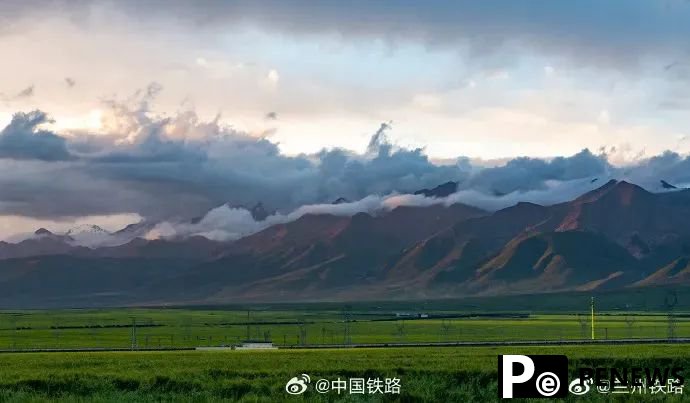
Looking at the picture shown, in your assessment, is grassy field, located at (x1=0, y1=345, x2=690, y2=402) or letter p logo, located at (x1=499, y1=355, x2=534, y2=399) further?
grassy field, located at (x1=0, y1=345, x2=690, y2=402)

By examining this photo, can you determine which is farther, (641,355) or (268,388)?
(641,355)

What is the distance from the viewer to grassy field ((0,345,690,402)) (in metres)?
65.9

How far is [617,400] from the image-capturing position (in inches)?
2431

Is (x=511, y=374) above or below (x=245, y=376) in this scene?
above

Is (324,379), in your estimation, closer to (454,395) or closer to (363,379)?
(363,379)

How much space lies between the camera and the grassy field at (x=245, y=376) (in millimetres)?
65938

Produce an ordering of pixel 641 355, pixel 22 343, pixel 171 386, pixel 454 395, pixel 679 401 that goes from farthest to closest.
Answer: pixel 22 343
pixel 641 355
pixel 171 386
pixel 454 395
pixel 679 401

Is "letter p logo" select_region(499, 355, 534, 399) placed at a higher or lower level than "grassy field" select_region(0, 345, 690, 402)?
higher

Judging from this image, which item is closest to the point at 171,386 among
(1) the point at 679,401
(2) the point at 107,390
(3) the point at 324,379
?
(2) the point at 107,390

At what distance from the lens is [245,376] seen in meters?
74.9

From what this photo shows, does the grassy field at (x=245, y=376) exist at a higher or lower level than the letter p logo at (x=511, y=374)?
lower

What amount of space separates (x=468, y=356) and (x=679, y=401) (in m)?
33.6

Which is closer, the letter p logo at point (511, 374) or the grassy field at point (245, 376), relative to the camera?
the letter p logo at point (511, 374)

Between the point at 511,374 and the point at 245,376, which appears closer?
the point at 511,374
